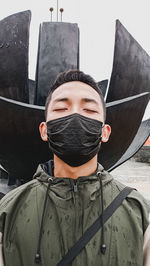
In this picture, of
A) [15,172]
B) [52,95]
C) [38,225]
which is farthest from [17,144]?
[38,225]

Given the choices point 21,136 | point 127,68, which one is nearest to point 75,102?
point 21,136

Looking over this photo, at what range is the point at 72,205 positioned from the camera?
1035 mm

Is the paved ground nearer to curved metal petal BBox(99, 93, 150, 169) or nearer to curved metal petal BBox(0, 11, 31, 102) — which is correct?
curved metal petal BBox(99, 93, 150, 169)

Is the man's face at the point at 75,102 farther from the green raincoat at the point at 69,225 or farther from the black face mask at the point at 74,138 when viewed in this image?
the green raincoat at the point at 69,225

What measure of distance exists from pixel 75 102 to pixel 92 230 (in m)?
0.56

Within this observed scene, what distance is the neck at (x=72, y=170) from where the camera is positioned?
44.6 inches

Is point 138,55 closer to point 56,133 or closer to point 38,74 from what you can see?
point 38,74

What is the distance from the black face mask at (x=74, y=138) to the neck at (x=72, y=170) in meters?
0.02

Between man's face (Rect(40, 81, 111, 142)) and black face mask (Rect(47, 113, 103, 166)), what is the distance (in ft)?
0.11

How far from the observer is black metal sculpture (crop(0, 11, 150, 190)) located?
2.61 m

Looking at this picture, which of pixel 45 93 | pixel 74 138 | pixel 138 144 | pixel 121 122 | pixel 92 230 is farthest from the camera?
pixel 138 144

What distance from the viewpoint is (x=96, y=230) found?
101 centimetres

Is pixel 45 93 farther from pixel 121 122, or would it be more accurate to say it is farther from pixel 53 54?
pixel 121 122

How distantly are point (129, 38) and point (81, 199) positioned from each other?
2.31m
